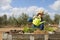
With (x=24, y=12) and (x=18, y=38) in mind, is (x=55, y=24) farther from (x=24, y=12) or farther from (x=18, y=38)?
(x=18, y=38)

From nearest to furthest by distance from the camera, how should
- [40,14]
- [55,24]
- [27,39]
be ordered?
[27,39] < [40,14] < [55,24]

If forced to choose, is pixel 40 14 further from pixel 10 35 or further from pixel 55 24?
pixel 55 24

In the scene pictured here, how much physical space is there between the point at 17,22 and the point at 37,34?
2.09m

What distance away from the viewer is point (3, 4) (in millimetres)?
4559

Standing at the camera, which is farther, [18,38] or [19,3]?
[19,3]

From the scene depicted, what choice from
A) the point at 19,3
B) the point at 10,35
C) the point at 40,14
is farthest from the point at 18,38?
the point at 19,3

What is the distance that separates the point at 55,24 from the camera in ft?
14.4

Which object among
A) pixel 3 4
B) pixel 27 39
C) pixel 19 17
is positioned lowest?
pixel 27 39

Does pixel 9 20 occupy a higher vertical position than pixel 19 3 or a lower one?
lower

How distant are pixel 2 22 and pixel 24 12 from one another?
1.97 feet

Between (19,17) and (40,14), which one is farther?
(19,17)

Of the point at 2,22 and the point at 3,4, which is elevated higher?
the point at 3,4

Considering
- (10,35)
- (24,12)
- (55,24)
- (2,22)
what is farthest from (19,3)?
(10,35)

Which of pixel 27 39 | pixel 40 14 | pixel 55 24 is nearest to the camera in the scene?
pixel 27 39
